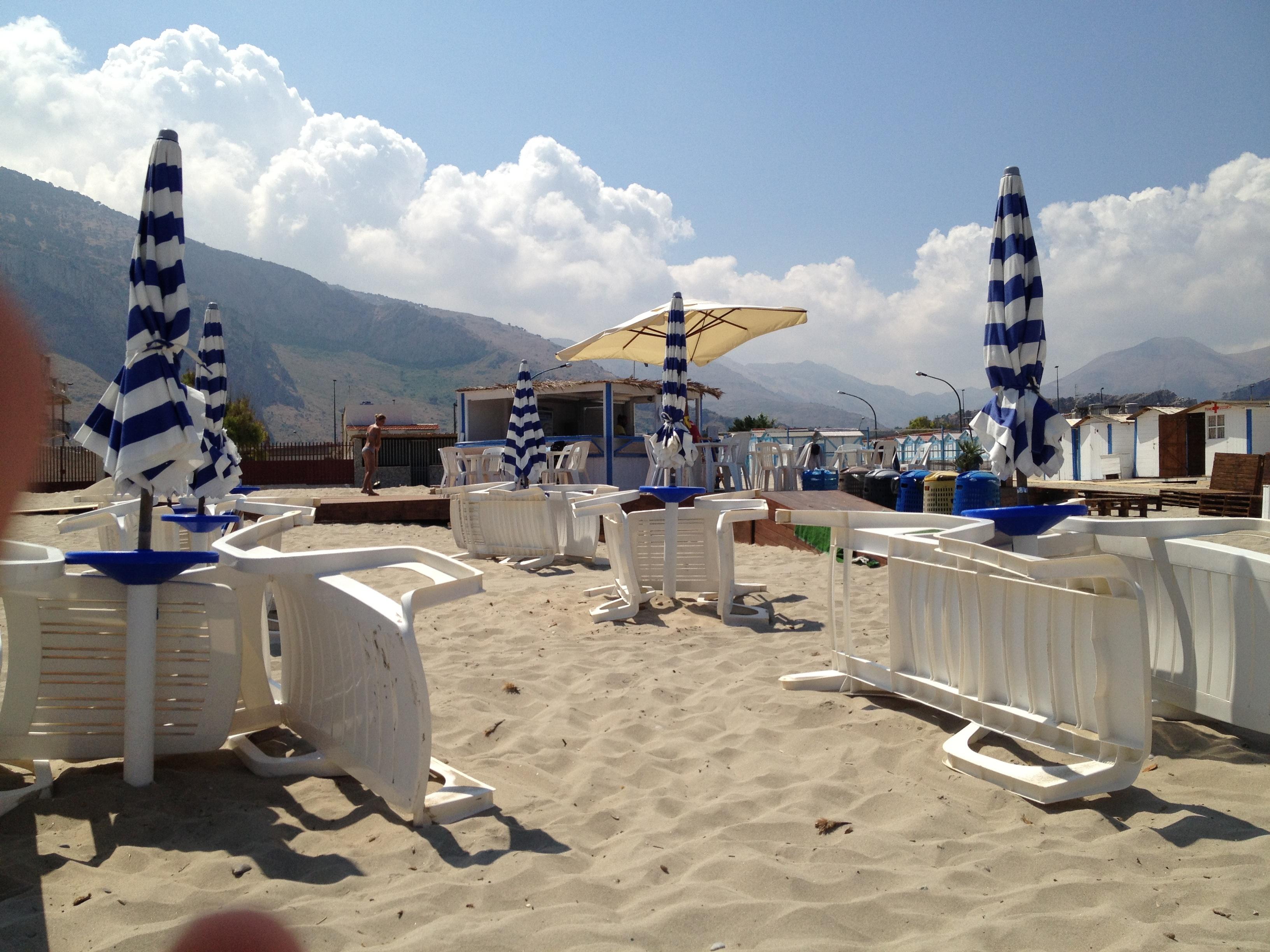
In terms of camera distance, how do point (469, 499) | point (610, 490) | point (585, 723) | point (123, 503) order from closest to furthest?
1. point (585, 723)
2. point (123, 503)
3. point (610, 490)
4. point (469, 499)

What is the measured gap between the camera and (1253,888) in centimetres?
234

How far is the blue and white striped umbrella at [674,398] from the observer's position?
7.79 m

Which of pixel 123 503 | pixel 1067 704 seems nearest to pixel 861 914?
pixel 1067 704

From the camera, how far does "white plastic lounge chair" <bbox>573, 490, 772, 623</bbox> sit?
6.12 metres

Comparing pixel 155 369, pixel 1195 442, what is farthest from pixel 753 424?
pixel 155 369

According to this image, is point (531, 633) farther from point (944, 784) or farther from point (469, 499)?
point (469, 499)

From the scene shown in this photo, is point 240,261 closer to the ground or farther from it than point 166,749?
farther from it

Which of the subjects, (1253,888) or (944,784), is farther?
(944,784)

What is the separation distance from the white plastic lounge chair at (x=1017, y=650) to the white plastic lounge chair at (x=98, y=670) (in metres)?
2.71

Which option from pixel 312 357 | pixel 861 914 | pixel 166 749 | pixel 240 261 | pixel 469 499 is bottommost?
pixel 861 914

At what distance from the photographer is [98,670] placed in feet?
10.0

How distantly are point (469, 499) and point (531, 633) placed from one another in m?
4.07

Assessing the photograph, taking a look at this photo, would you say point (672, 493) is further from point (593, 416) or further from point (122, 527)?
point (593, 416)

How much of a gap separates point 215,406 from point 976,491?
703cm
